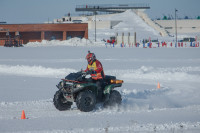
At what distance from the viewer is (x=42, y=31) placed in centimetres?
6975

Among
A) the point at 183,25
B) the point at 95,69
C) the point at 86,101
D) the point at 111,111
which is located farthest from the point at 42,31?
the point at 86,101

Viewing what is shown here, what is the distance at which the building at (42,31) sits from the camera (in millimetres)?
68812

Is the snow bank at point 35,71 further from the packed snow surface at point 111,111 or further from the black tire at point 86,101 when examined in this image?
the black tire at point 86,101

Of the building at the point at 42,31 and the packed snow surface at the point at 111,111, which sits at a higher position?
the building at the point at 42,31

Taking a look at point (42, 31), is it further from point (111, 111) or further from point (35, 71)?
point (111, 111)

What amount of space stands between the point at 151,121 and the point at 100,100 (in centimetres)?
243

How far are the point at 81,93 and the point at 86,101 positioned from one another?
0.92 feet

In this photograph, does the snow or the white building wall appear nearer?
the snow

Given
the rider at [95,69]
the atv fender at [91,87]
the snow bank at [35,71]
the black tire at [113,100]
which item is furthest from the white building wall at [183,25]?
the atv fender at [91,87]

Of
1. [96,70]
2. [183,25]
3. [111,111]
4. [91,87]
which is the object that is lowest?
[111,111]

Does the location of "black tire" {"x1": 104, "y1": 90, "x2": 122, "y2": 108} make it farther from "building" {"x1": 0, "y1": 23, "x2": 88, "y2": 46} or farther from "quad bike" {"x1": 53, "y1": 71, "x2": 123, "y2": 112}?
→ "building" {"x1": 0, "y1": 23, "x2": 88, "y2": 46}

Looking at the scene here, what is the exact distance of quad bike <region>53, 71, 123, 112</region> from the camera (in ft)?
36.0

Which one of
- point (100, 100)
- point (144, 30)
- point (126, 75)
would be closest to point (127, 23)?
point (144, 30)

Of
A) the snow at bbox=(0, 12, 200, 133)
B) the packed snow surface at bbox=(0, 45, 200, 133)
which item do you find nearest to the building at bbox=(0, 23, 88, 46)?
the snow at bbox=(0, 12, 200, 133)
